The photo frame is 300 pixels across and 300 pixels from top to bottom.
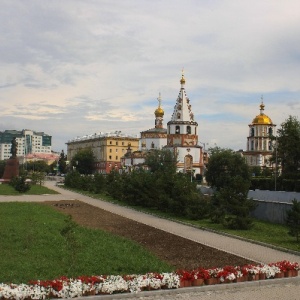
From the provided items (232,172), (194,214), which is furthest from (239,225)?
(232,172)

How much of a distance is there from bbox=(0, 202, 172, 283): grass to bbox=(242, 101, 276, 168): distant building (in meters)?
64.0

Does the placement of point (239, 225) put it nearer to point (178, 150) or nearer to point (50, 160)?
point (178, 150)

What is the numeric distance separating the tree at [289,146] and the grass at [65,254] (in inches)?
1128

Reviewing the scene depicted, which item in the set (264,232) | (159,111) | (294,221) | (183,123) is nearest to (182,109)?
(183,123)

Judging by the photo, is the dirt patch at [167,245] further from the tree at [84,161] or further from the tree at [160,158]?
the tree at [84,161]

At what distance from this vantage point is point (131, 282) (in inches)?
364

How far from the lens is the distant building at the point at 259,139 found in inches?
3108

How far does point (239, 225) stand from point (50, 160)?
150 meters

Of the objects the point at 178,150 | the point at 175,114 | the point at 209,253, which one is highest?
the point at 175,114

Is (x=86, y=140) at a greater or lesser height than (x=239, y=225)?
greater

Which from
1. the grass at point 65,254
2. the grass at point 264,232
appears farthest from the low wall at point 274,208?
the grass at point 65,254

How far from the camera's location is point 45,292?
335 inches

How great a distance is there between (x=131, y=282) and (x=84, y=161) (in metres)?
99.4

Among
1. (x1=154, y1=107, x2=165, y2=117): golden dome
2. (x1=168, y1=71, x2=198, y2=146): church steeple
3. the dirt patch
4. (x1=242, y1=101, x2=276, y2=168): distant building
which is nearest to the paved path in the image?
the dirt patch
